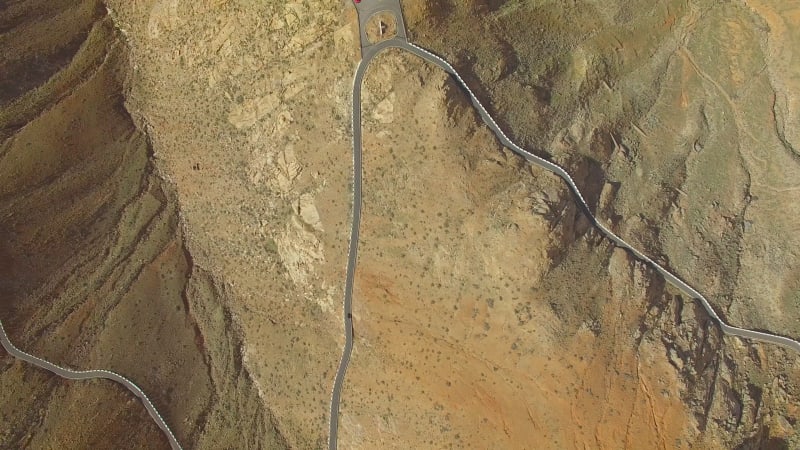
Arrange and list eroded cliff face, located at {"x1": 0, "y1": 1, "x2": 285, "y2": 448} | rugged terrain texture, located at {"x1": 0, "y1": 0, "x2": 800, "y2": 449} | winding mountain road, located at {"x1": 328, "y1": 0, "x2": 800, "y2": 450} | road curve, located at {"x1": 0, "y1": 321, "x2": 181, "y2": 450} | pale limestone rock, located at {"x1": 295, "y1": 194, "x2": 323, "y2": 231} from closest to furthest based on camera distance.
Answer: rugged terrain texture, located at {"x1": 0, "y1": 0, "x2": 800, "y2": 449} → winding mountain road, located at {"x1": 328, "y1": 0, "x2": 800, "y2": 450} → pale limestone rock, located at {"x1": 295, "y1": 194, "x2": 323, "y2": 231} → road curve, located at {"x1": 0, "y1": 321, "x2": 181, "y2": 450} → eroded cliff face, located at {"x1": 0, "y1": 1, "x2": 285, "y2": 448}

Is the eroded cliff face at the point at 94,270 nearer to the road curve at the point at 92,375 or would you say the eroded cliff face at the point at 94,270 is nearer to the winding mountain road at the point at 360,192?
the road curve at the point at 92,375

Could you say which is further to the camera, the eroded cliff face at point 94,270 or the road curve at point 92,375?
the eroded cliff face at point 94,270

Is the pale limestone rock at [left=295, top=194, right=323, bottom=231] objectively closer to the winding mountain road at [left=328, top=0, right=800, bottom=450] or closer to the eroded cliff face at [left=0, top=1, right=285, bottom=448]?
the winding mountain road at [left=328, top=0, right=800, bottom=450]

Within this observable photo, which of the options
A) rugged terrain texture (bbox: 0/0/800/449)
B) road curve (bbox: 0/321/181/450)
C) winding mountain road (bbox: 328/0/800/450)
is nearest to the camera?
rugged terrain texture (bbox: 0/0/800/449)

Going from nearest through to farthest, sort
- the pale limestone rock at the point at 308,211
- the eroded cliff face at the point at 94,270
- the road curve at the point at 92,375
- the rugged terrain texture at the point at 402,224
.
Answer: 1. the rugged terrain texture at the point at 402,224
2. the pale limestone rock at the point at 308,211
3. the road curve at the point at 92,375
4. the eroded cliff face at the point at 94,270

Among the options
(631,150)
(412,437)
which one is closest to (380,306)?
(412,437)

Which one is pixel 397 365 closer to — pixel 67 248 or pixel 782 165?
pixel 67 248

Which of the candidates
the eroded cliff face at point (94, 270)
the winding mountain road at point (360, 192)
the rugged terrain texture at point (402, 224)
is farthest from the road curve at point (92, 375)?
the winding mountain road at point (360, 192)

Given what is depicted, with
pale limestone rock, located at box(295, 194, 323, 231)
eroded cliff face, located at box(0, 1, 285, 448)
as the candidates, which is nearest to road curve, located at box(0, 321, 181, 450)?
eroded cliff face, located at box(0, 1, 285, 448)
